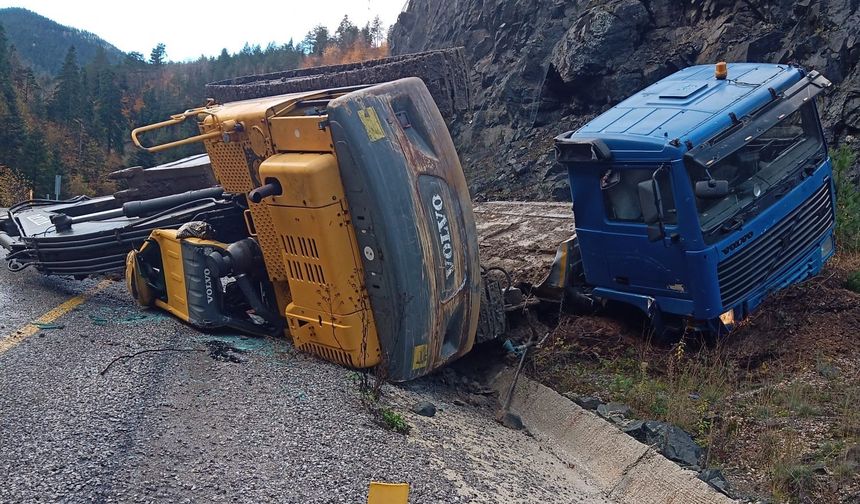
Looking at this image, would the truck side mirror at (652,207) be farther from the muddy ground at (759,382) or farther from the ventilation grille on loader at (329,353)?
the ventilation grille on loader at (329,353)

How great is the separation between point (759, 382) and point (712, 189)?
1437 mm

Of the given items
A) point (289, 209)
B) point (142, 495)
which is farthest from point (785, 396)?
point (142, 495)

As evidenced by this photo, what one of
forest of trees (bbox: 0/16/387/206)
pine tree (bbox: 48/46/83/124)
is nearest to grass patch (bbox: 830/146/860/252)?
forest of trees (bbox: 0/16/387/206)

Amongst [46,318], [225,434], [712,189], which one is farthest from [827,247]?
[46,318]

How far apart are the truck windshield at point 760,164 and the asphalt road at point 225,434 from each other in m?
2.31

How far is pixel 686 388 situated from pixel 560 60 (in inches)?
513

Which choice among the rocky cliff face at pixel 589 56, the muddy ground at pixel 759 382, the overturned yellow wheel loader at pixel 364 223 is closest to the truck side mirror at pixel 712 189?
the muddy ground at pixel 759 382

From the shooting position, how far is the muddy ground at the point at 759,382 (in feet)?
14.8

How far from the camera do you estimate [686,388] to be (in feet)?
19.0

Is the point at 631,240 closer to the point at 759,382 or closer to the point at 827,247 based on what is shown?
the point at 759,382

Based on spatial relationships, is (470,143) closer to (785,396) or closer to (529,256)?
(529,256)

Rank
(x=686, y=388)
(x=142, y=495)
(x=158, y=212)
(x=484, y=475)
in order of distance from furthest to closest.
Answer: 1. (x=158, y=212)
2. (x=686, y=388)
3. (x=484, y=475)
4. (x=142, y=495)

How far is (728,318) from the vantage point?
6289 millimetres

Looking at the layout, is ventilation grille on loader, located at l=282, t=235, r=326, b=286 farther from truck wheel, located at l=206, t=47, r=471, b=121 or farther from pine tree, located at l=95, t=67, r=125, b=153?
pine tree, located at l=95, t=67, r=125, b=153
